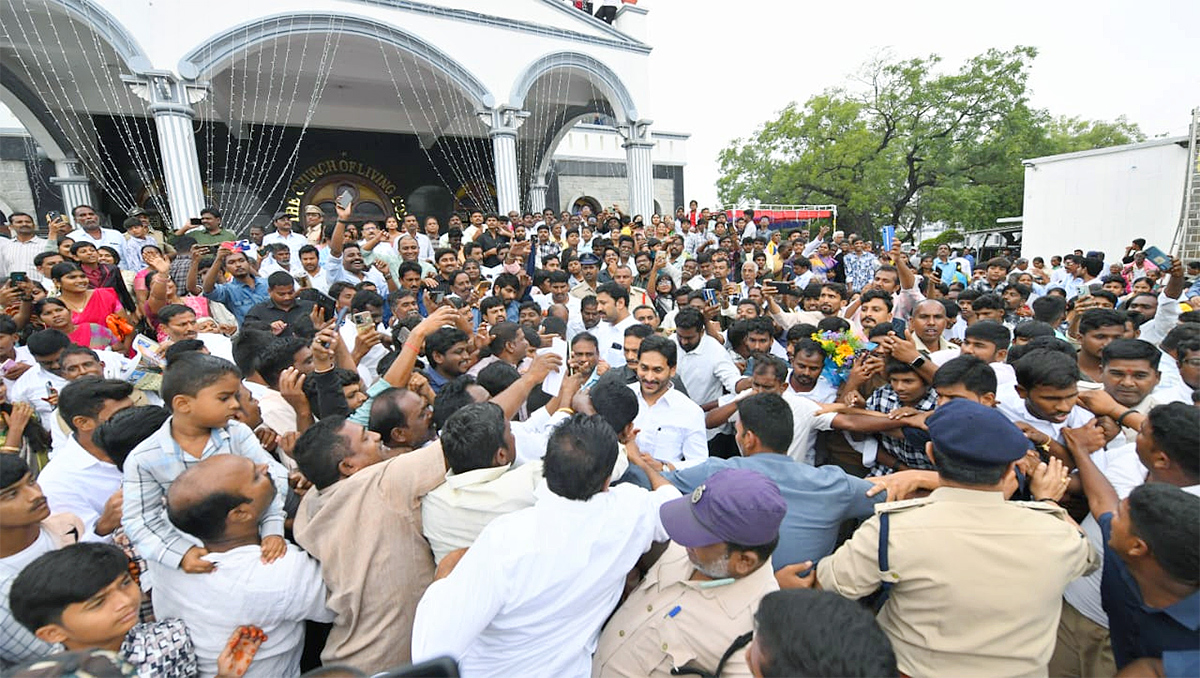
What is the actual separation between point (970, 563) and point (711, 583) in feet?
2.51

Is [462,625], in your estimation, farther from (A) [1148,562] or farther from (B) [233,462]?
(A) [1148,562]

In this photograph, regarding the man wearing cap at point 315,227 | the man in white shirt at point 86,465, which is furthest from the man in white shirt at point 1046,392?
the man wearing cap at point 315,227

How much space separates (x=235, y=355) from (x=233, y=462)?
2.09 m

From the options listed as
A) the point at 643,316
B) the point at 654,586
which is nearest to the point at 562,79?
the point at 643,316

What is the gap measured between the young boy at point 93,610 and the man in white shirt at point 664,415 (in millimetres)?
2217

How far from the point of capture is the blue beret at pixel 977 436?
1723 millimetres

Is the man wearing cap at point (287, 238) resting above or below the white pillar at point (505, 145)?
below

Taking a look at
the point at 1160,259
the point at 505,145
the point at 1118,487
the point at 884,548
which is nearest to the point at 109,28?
the point at 505,145

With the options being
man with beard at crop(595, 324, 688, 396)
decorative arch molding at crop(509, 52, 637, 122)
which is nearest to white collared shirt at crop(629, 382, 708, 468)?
man with beard at crop(595, 324, 688, 396)

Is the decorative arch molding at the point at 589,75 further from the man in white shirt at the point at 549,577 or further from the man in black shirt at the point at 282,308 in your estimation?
the man in white shirt at the point at 549,577

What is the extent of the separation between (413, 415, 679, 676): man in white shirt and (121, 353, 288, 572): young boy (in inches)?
30.9

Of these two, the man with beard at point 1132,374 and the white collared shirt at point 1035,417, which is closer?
the white collared shirt at point 1035,417

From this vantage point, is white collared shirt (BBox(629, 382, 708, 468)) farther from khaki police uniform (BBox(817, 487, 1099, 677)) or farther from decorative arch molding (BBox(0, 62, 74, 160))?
decorative arch molding (BBox(0, 62, 74, 160))

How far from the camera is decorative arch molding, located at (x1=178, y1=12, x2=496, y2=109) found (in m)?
10.2
